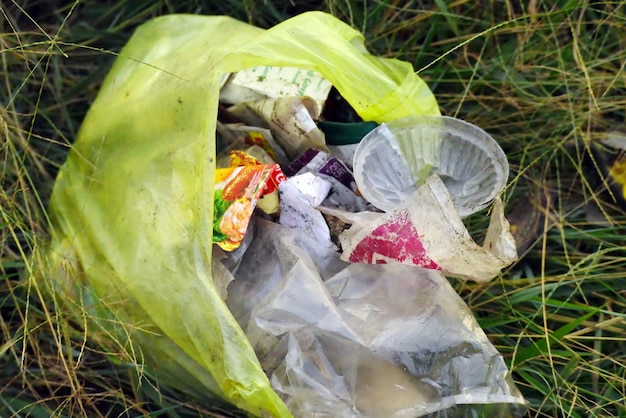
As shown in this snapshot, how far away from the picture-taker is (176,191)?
0.96 metres

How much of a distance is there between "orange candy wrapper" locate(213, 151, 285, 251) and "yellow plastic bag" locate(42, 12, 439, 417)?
4 cm

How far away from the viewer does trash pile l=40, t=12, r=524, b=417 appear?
2.91 ft

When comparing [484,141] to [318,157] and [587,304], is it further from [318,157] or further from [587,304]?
[587,304]

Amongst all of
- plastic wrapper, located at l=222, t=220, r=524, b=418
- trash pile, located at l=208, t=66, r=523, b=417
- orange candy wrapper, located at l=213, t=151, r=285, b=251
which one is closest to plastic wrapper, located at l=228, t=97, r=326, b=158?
trash pile, located at l=208, t=66, r=523, b=417

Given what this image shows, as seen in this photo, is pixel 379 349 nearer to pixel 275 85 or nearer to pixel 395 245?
pixel 395 245

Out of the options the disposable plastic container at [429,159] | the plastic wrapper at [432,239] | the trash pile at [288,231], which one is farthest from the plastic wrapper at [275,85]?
the plastic wrapper at [432,239]

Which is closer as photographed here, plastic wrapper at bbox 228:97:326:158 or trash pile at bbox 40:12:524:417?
trash pile at bbox 40:12:524:417

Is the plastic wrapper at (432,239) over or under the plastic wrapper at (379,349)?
over

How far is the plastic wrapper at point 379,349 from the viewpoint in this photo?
89 centimetres

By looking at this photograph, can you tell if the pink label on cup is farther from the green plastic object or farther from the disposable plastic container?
the green plastic object

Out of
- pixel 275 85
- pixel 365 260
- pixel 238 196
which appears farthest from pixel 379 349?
pixel 275 85

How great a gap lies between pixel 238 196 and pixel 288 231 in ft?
0.29

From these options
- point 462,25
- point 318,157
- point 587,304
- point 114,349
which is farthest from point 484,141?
point 114,349

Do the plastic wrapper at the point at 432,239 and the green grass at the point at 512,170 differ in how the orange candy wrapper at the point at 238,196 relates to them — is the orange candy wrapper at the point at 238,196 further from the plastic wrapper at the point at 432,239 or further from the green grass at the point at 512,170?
the green grass at the point at 512,170
